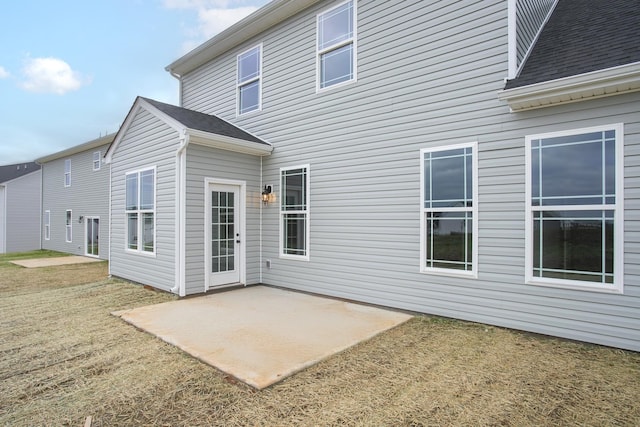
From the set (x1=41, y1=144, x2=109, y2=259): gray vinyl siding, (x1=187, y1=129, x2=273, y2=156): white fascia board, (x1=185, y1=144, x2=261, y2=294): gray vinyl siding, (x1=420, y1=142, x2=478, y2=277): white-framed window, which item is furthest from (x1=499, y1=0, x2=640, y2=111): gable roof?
(x1=41, y1=144, x2=109, y2=259): gray vinyl siding

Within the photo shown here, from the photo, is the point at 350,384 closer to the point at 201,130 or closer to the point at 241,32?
the point at 201,130

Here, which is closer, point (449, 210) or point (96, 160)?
point (449, 210)

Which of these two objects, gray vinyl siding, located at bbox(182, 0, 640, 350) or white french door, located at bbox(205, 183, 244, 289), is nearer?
gray vinyl siding, located at bbox(182, 0, 640, 350)

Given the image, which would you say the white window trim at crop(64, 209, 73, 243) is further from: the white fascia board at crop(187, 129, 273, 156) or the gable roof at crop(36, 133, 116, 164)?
the white fascia board at crop(187, 129, 273, 156)

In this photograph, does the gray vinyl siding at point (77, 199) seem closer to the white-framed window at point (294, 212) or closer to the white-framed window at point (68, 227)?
the white-framed window at point (68, 227)

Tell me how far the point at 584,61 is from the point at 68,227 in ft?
59.9

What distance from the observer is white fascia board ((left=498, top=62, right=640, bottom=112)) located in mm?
3400

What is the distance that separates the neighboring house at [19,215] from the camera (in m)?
17.4

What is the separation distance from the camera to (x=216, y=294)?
6.32 meters

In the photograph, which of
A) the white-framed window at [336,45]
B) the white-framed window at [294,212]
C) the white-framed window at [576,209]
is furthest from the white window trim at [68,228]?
the white-framed window at [576,209]

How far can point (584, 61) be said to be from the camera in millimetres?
3840

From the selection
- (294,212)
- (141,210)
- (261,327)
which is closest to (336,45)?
(294,212)

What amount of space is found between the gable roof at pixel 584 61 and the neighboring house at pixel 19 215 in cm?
2194

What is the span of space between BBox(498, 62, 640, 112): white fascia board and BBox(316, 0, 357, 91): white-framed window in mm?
2729
